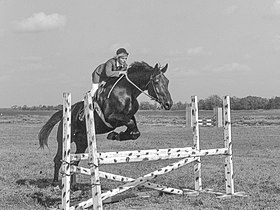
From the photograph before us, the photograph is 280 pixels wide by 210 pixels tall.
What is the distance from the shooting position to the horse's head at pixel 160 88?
25.0 feet

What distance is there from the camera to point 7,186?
31.6 feet

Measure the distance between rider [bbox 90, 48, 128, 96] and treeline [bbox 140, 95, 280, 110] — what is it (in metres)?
0.73

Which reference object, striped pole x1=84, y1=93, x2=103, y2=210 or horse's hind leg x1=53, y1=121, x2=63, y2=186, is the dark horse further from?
striped pole x1=84, y1=93, x2=103, y2=210

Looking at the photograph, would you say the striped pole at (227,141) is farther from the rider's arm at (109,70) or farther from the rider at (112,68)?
the rider's arm at (109,70)

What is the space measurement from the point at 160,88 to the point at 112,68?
1.07 m

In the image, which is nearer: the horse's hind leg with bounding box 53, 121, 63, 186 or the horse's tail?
the horse's hind leg with bounding box 53, 121, 63, 186

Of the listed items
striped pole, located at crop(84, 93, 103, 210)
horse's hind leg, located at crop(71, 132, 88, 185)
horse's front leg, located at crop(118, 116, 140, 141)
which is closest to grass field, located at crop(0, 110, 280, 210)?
horse's hind leg, located at crop(71, 132, 88, 185)

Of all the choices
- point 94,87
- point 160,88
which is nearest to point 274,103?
point 94,87

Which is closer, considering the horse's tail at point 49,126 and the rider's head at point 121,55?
the rider's head at point 121,55

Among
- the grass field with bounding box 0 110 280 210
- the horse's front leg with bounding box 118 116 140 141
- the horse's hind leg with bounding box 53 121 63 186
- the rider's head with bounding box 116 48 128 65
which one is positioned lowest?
the grass field with bounding box 0 110 280 210

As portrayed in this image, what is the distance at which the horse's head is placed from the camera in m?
7.62

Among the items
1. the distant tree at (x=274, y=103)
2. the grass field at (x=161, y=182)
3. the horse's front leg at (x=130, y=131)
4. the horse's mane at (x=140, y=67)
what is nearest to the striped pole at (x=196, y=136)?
the grass field at (x=161, y=182)

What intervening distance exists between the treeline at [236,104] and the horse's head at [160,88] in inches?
13.8

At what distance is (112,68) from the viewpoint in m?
8.29
